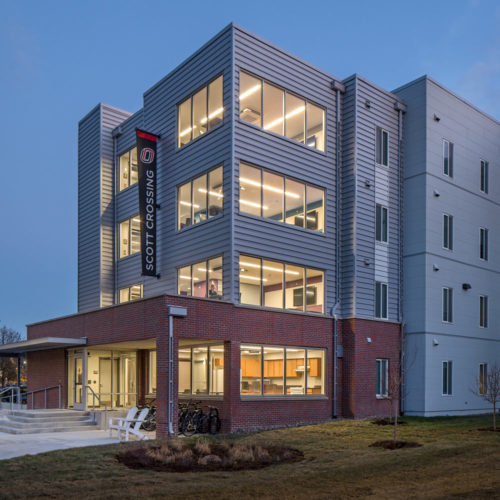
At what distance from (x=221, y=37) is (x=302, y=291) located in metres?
8.83

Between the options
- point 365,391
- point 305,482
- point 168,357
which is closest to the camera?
point 305,482

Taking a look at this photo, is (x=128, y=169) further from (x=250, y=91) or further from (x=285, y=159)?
(x=285, y=159)

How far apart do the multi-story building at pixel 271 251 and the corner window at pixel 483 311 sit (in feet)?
0.28

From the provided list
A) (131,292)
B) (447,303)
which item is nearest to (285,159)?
(131,292)

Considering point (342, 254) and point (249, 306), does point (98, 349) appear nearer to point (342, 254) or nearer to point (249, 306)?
point (249, 306)

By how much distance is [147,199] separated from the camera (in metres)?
22.2

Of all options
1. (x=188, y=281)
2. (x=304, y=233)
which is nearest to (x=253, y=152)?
(x=304, y=233)

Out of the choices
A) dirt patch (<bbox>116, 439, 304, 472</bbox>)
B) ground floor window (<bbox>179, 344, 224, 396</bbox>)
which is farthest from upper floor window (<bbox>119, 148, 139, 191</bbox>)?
dirt patch (<bbox>116, 439, 304, 472</bbox>)

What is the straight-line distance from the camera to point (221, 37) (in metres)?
19.8

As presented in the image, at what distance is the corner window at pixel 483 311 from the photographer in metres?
25.4

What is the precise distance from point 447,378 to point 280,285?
812 centimetres

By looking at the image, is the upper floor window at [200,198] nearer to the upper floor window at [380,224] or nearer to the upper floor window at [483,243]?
the upper floor window at [380,224]

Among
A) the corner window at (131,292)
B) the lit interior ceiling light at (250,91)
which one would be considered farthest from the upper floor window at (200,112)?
the corner window at (131,292)

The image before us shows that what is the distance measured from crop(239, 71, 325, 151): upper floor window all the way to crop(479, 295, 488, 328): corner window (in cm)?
989
